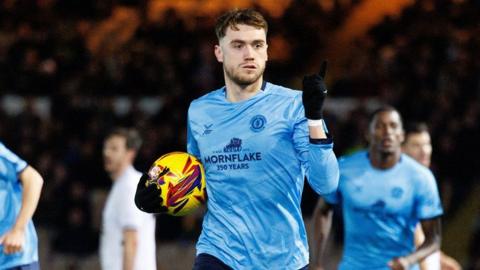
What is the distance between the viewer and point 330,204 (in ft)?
26.1

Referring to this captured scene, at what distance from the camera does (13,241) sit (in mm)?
6344

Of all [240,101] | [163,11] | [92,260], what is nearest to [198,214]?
[92,260]

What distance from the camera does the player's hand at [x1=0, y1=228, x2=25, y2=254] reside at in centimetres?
634

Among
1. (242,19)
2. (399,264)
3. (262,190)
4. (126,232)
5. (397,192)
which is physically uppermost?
(242,19)

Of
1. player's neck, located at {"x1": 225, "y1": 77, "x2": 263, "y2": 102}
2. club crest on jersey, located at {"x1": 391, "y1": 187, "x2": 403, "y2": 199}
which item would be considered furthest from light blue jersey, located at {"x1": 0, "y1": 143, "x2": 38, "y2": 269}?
club crest on jersey, located at {"x1": 391, "y1": 187, "x2": 403, "y2": 199}

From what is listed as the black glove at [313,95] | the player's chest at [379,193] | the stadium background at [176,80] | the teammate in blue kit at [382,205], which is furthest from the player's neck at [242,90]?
the stadium background at [176,80]

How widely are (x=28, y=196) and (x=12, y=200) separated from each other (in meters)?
0.24

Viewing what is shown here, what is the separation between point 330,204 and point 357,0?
9.67 meters

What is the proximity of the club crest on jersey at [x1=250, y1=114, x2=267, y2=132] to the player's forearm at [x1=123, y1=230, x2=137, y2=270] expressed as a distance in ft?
8.39

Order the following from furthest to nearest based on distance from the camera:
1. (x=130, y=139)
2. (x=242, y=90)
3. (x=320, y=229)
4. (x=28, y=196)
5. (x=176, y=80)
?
(x=176, y=80), (x=130, y=139), (x=320, y=229), (x=28, y=196), (x=242, y=90)

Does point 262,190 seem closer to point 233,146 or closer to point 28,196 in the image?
point 233,146

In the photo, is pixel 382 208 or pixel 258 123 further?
pixel 382 208

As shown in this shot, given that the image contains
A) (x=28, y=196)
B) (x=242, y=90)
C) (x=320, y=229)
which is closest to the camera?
(x=242, y=90)

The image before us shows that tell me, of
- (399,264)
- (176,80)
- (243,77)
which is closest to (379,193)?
(399,264)
